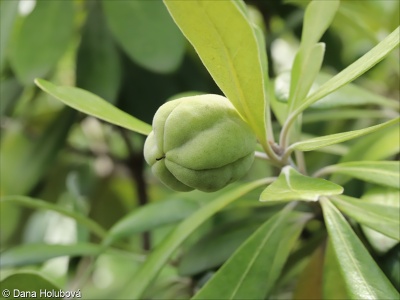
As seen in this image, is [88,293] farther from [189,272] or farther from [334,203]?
[334,203]

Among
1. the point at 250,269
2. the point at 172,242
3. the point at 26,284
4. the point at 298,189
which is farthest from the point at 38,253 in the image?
the point at 298,189

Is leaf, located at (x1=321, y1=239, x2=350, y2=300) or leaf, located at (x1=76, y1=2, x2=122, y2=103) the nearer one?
leaf, located at (x1=321, y1=239, x2=350, y2=300)

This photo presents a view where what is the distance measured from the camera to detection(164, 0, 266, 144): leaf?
58 cm

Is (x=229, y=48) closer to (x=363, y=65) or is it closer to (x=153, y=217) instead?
(x=363, y=65)

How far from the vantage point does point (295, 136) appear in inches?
35.5

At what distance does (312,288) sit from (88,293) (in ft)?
1.55

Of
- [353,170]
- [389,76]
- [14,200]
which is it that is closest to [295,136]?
[353,170]

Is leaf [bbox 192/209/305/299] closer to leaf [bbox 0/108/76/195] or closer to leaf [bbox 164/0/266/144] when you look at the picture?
leaf [bbox 164/0/266/144]

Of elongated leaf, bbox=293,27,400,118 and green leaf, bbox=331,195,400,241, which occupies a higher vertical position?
elongated leaf, bbox=293,27,400,118

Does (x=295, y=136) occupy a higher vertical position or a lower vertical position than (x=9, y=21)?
lower

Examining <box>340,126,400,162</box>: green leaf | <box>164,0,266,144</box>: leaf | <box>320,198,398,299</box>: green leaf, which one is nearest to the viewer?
<box>164,0,266,144</box>: leaf

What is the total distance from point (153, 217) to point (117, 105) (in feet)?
1.33

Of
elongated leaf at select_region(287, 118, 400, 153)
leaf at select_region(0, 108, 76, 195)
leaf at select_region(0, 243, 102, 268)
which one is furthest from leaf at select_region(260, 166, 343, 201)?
leaf at select_region(0, 108, 76, 195)

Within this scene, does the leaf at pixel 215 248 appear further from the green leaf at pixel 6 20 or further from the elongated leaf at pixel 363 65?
the green leaf at pixel 6 20
